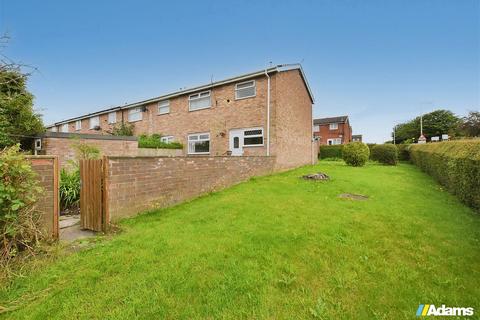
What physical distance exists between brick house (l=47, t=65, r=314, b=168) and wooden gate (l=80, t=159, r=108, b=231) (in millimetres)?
9247

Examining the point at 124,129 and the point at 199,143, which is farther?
the point at 124,129

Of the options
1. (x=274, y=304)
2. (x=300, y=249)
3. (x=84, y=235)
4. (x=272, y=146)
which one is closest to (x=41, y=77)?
(x=84, y=235)

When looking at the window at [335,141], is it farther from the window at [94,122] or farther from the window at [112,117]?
the window at [94,122]

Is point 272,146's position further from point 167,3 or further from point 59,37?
point 59,37

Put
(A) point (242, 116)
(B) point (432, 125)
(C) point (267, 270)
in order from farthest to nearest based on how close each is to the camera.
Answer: (B) point (432, 125) < (A) point (242, 116) < (C) point (267, 270)

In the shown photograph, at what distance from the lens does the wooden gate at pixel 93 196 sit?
14.5ft

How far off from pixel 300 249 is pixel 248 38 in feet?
44.5

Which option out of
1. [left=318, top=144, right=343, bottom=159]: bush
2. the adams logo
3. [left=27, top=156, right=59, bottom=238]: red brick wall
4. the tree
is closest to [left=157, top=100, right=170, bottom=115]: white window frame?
[left=27, top=156, right=59, bottom=238]: red brick wall

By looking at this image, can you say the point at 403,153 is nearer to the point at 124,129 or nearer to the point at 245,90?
the point at 245,90

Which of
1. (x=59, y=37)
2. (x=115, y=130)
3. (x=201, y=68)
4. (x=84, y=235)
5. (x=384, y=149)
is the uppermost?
(x=201, y=68)

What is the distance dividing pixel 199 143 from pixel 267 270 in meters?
13.6

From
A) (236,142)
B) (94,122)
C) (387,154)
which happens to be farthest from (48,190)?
(94,122)

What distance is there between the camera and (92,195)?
4590 millimetres

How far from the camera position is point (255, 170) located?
10.5m
